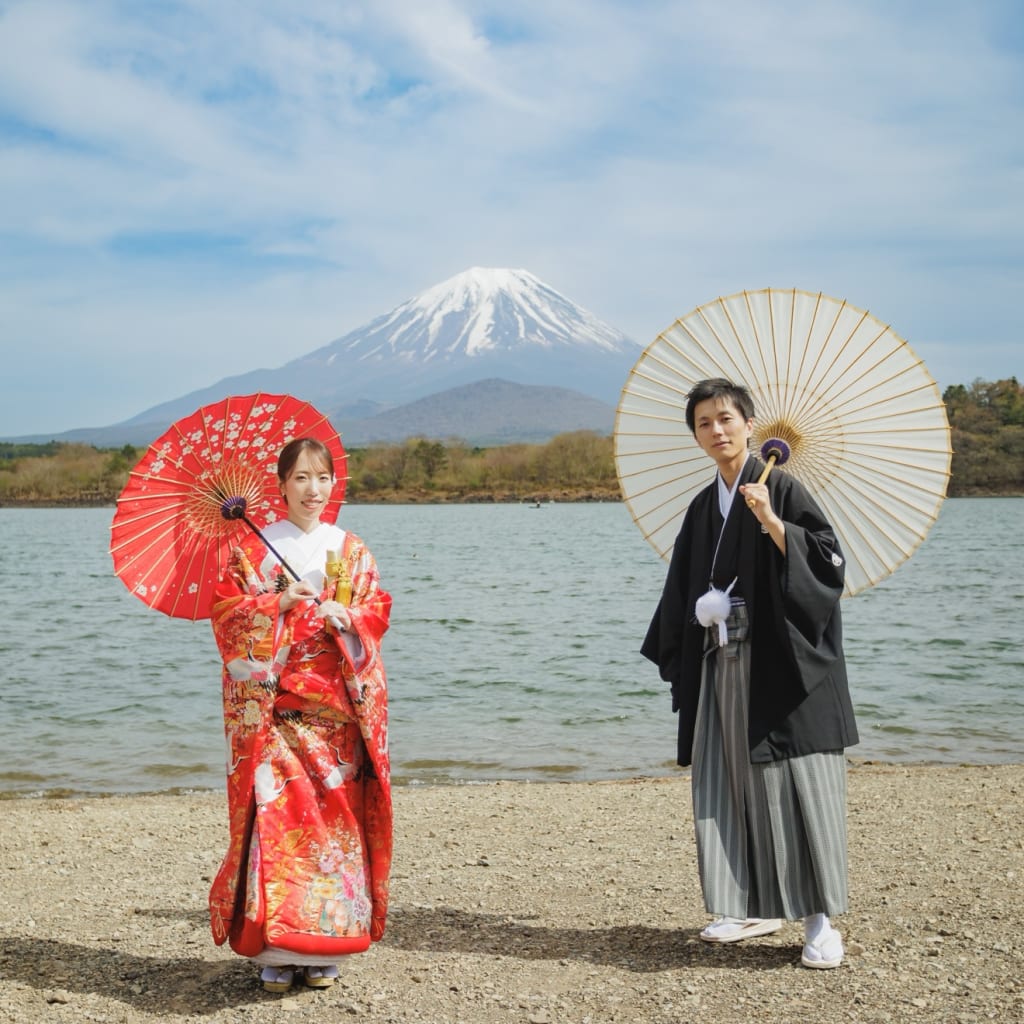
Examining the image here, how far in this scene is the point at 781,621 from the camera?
4.13 m

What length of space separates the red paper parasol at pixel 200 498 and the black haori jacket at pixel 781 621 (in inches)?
59.9

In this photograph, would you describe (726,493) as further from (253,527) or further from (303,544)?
(253,527)

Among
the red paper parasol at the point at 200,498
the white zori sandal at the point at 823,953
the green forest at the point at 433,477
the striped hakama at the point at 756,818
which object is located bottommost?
the white zori sandal at the point at 823,953

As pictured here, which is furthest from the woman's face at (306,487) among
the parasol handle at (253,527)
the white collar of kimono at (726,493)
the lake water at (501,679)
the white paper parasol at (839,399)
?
the lake water at (501,679)

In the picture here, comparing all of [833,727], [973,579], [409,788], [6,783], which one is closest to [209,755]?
[6,783]

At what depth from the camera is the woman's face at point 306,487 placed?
13.7 ft

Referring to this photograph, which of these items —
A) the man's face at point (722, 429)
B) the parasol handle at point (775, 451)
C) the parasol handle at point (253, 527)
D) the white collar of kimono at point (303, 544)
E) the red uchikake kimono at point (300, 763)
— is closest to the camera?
→ the red uchikake kimono at point (300, 763)

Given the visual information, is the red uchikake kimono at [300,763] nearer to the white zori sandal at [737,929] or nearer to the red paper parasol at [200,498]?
the red paper parasol at [200,498]

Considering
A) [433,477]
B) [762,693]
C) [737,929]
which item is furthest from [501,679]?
[433,477]

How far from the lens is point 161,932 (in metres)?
4.92

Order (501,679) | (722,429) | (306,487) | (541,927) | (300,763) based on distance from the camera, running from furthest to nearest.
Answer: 1. (501,679)
2. (541,927)
3. (722,429)
4. (306,487)
5. (300,763)

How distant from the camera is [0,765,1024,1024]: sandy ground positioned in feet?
13.1

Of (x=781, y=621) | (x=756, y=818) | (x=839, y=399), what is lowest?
(x=756, y=818)

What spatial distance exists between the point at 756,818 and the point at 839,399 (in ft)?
5.79
